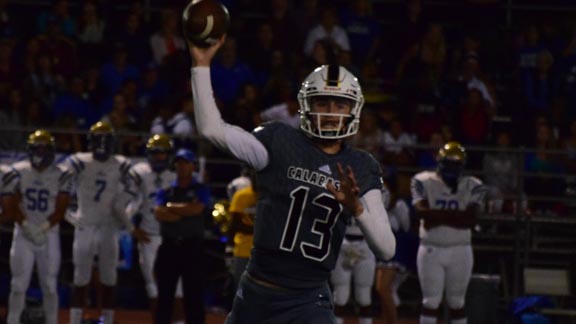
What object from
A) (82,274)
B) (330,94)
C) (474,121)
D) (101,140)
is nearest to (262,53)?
(474,121)

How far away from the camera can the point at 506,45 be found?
50.1 ft

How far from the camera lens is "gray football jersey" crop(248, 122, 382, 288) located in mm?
5570

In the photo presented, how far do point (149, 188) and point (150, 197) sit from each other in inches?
3.3

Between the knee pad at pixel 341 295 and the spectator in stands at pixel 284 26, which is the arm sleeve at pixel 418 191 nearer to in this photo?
the knee pad at pixel 341 295

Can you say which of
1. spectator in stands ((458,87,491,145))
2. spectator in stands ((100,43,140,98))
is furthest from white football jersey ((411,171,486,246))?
spectator in stands ((100,43,140,98))

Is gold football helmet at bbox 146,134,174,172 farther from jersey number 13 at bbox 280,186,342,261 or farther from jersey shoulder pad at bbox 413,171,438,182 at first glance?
jersey number 13 at bbox 280,186,342,261

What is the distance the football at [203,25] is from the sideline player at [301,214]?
439 mm

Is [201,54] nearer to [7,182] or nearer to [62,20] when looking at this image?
[7,182]

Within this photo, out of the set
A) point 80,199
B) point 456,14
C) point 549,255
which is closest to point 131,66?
point 80,199

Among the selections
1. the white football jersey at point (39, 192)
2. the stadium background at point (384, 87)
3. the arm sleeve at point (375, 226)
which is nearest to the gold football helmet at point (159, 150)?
the white football jersey at point (39, 192)

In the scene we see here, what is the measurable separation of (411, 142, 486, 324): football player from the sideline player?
5.85m

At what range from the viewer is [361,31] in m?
15.0

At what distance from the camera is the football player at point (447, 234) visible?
11.5m

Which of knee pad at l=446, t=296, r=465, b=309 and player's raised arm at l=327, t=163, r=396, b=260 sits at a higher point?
player's raised arm at l=327, t=163, r=396, b=260
